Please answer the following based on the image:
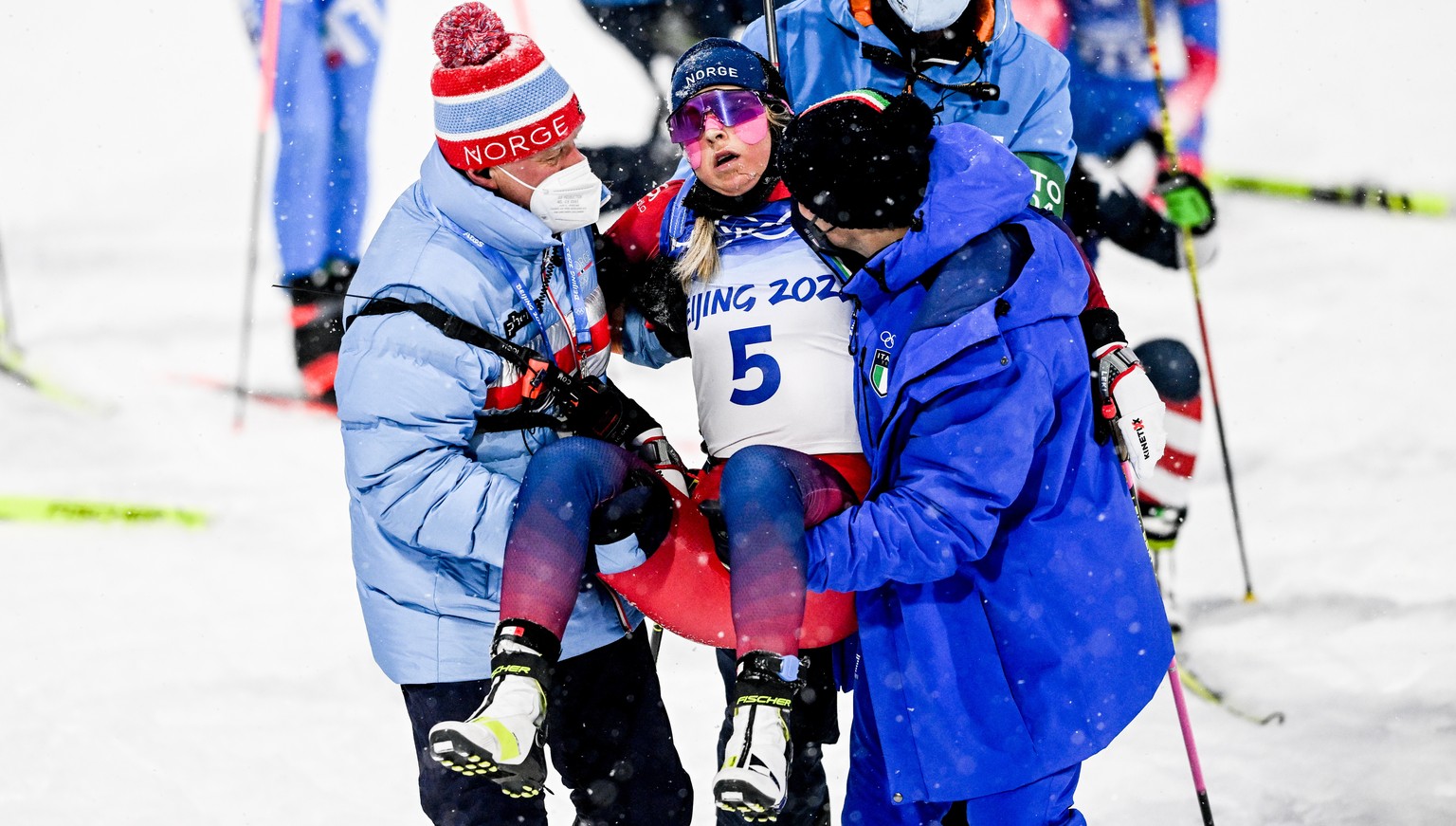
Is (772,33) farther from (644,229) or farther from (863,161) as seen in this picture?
(863,161)

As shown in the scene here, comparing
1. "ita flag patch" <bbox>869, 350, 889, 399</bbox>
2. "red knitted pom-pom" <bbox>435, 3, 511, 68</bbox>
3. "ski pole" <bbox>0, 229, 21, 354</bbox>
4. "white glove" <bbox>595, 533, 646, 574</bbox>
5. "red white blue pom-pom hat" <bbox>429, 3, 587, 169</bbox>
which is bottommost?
"ski pole" <bbox>0, 229, 21, 354</bbox>

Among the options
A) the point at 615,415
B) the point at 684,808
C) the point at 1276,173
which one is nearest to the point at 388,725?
the point at 684,808

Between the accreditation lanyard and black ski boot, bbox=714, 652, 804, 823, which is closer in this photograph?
black ski boot, bbox=714, 652, 804, 823

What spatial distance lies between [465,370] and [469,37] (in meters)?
0.62

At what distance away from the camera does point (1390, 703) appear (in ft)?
13.4

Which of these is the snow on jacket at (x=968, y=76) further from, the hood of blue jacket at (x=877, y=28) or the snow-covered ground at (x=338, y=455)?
the snow-covered ground at (x=338, y=455)

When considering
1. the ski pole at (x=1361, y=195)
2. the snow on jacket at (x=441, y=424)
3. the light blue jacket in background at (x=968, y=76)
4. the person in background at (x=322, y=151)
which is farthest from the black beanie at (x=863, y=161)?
the ski pole at (x=1361, y=195)

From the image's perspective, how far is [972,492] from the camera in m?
2.12

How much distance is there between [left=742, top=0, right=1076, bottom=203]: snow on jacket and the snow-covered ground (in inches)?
72.2

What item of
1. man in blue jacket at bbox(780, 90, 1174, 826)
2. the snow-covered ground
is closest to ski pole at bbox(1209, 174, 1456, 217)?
the snow-covered ground

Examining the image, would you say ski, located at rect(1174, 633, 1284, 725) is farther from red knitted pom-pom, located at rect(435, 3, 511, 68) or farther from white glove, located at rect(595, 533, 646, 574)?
red knitted pom-pom, located at rect(435, 3, 511, 68)

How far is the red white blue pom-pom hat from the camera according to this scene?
7.88ft

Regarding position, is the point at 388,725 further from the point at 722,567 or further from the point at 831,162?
the point at 831,162

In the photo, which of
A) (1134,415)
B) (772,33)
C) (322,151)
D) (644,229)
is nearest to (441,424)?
(644,229)
